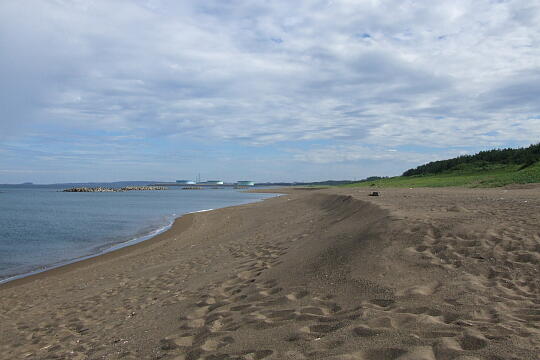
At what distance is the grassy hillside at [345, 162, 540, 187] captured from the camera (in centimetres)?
2972

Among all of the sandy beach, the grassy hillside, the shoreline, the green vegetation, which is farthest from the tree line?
the shoreline

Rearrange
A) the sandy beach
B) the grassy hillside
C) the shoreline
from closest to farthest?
the sandy beach → the shoreline → the grassy hillside

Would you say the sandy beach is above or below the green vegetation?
below

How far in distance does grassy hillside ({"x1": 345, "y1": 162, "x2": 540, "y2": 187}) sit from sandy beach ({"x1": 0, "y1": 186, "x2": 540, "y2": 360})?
2204cm

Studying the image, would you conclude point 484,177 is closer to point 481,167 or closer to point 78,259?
point 481,167

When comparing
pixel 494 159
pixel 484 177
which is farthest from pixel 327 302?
pixel 494 159

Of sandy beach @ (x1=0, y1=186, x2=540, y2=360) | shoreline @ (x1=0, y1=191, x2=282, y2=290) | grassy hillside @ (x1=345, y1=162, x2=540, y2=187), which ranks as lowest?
shoreline @ (x1=0, y1=191, x2=282, y2=290)

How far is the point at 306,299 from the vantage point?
19.1ft

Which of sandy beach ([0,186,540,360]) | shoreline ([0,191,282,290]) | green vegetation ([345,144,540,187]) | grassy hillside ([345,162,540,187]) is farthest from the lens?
green vegetation ([345,144,540,187])

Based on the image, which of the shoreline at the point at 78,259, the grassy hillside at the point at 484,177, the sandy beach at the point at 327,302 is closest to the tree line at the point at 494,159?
the grassy hillside at the point at 484,177

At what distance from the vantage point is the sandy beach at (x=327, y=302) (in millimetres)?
4035

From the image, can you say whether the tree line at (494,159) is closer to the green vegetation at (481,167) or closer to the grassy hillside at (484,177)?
the green vegetation at (481,167)

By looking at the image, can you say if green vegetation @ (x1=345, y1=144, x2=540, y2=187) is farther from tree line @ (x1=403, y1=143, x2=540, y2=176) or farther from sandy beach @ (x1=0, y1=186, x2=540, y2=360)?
sandy beach @ (x1=0, y1=186, x2=540, y2=360)

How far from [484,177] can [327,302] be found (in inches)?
1544
